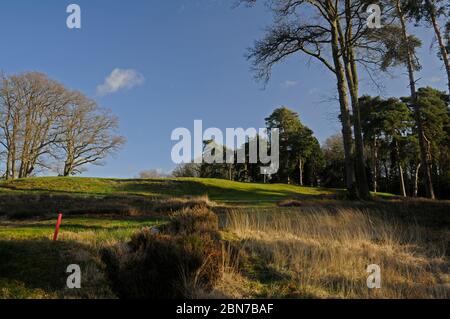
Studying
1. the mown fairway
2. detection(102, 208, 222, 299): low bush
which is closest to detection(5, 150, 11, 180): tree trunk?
the mown fairway

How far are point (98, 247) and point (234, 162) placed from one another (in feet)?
188

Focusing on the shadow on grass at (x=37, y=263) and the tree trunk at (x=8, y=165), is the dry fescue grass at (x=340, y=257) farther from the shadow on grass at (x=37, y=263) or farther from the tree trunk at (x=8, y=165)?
the tree trunk at (x=8, y=165)

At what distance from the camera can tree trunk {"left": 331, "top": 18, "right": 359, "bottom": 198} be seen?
53.3 ft

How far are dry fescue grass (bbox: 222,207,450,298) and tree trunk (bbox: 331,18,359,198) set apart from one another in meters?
5.97

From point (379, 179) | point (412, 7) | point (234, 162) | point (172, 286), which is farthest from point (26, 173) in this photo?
point (379, 179)

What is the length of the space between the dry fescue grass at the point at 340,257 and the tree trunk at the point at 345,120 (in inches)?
235

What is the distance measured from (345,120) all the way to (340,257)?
11208 mm

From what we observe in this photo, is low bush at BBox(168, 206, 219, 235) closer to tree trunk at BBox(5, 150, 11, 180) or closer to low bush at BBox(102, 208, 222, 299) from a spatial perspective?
low bush at BBox(102, 208, 222, 299)

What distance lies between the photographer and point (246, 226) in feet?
28.7

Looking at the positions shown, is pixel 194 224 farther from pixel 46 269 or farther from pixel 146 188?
pixel 146 188

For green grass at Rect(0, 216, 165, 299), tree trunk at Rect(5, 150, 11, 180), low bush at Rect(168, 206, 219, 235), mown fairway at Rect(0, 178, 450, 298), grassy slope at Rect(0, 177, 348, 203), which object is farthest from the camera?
tree trunk at Rect(5, 150, 11, 180)

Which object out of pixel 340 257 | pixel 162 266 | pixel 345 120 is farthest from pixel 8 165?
pixel 340 257

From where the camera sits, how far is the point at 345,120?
658 inches
